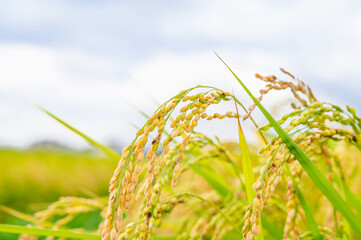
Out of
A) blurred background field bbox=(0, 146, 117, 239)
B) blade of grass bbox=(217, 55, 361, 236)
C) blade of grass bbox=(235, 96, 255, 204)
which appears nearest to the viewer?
blade of grass bbox=(217, 55, 361, 236)

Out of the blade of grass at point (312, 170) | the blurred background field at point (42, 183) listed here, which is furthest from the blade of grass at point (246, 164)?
the blurred background field at point (42, 183)

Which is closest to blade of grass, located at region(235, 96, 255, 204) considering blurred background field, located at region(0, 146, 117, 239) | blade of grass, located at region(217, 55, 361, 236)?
blade of grass, located at region(217, 55, 361, 236)

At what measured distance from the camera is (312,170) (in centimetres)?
97

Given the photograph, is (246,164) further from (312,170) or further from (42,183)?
(42,183)

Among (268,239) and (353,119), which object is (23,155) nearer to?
(268,239)

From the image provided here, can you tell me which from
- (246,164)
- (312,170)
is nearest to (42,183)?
(246,164)

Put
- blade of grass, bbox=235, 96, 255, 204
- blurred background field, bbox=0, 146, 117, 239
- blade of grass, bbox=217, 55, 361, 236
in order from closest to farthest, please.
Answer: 1. blade of grass, bbox=217, 55, 361, 236
2. blade of grass, bbox=235, 96, 255, 204
3. blurred background field, bbox=0, 146, 117, 239

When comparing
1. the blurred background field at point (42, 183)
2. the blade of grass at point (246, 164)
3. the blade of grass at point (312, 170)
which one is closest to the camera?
the blade of grass at point (312, 170)

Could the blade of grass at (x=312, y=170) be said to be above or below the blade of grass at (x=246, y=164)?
below

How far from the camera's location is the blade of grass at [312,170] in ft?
3.06

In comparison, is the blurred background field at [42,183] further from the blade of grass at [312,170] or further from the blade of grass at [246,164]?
the blade of grass at [312,170]

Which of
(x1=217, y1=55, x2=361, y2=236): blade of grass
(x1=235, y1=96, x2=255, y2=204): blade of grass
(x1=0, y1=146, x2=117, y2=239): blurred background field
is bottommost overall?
(x1=217, y1=55, x2=361, y2=236): blade of grass

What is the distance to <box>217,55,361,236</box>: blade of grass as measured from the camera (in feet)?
3.06

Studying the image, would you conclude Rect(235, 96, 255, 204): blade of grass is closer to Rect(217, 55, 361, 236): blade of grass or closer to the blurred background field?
Rect(217, 55, 361, 236): blade of grass
